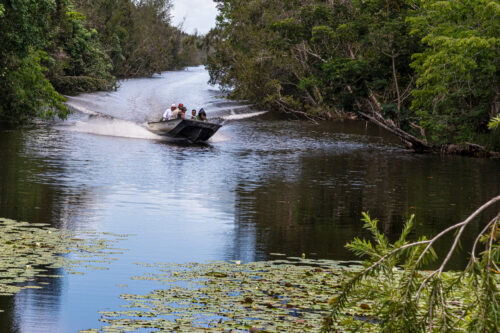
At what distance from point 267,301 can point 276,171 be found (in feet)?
62.4

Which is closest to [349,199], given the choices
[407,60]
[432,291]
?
[432,291]

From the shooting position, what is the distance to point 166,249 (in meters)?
13.7

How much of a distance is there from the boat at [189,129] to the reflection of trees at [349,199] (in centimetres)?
789

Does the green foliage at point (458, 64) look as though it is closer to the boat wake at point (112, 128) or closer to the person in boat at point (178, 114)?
the person in boat at point (178, 114)

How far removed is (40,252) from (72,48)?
49447 mm

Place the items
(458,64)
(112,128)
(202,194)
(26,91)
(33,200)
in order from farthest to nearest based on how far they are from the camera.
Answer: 1. (112,128)
2. (26,91)
3. (458,64)
4. (202,194)
5. (33,200)

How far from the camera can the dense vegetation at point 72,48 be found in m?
30.7

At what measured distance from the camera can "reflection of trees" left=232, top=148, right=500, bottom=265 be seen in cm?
1597

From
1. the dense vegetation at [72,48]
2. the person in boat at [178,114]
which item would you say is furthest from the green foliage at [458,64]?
the dense vegetation at [72,48]

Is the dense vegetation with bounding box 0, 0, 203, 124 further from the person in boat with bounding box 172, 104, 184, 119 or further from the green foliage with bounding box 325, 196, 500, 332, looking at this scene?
the green foliage with bounding box 325, 196, 500, 332

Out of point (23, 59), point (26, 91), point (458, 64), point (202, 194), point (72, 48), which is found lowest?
point (202, 194)

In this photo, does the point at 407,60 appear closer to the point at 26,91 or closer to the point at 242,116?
the point at 26,91

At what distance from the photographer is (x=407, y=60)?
39750 millimetres

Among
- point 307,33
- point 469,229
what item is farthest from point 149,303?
point 307,33
